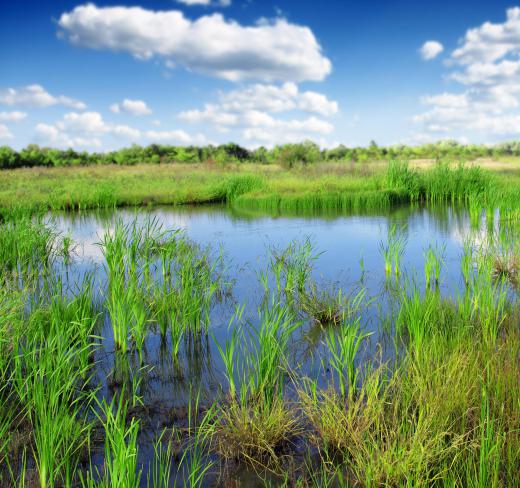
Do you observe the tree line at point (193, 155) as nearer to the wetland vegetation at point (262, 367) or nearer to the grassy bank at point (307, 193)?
the grassy bank at point (307, 193)

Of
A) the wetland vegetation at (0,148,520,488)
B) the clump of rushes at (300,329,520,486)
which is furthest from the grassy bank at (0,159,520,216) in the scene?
the clump of rushes at (300,329,520,486)

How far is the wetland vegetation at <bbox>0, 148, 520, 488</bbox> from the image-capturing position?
2426 mm

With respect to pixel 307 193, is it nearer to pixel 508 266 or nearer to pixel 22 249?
pixel 508 266

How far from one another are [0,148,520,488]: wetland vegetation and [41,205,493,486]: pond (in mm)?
28

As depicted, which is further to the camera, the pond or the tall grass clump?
the tall grass clump

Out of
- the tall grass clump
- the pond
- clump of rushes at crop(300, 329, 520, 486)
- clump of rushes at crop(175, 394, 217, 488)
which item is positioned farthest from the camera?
the tall grass clump

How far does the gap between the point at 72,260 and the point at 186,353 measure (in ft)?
15.1

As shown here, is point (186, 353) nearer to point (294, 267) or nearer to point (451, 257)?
point (294, 267)

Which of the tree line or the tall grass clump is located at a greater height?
the tree line

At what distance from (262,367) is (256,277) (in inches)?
142

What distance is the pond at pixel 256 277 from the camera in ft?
11.9

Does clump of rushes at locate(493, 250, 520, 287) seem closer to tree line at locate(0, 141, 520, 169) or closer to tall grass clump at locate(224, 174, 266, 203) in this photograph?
tall grass clump at locate(224, 174, 266, 203)

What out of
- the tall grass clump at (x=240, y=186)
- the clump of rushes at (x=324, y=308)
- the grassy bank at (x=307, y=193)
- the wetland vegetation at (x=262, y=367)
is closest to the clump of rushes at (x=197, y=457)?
the wetland vegetation at (x=262, y=367)

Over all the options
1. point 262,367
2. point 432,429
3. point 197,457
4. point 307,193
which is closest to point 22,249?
point 262,367
